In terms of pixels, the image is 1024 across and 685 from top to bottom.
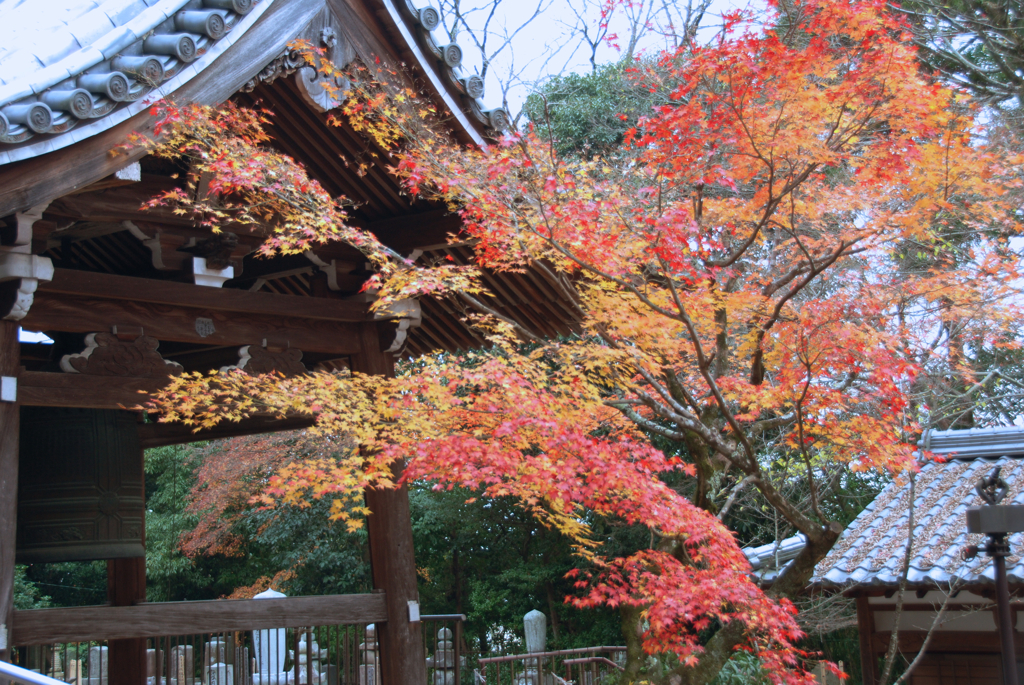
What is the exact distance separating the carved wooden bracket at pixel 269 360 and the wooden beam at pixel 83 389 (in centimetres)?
57

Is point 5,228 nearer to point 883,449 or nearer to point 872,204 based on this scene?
point 883,449

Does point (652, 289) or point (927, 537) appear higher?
point (652, 289)

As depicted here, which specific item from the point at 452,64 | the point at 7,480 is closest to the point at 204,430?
the point at 7,480

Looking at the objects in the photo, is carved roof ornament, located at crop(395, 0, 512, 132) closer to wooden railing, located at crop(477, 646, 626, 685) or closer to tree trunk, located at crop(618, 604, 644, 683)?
tree trunk, located at crop(618, 604, 644, 683)

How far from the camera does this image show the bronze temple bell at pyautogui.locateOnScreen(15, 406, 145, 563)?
5.06 meters

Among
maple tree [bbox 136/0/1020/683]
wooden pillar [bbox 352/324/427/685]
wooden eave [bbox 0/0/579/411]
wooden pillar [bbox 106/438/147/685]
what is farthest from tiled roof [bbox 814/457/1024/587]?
wooden pillar [bbox 106/438/147/685]

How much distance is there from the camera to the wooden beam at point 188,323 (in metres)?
4.73

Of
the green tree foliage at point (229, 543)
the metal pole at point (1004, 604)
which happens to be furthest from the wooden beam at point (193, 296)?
the green tree foliage at point (229, 543)

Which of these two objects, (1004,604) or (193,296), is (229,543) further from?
(1004,604)

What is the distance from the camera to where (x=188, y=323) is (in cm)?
527

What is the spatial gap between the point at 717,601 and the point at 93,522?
4.18 meters

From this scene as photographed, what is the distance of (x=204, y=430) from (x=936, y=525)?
6330mm

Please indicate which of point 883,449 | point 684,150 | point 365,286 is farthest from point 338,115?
point 883,449

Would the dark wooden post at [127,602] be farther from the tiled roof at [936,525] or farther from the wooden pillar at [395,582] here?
the tiled roof at [936,525]
